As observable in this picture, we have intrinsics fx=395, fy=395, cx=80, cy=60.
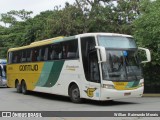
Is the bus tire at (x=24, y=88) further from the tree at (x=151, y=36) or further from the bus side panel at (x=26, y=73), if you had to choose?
Result: the tree at (x=151, y=36)

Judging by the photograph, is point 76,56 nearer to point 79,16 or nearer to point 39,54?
point 39,54

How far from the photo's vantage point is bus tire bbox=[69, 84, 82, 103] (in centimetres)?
1936

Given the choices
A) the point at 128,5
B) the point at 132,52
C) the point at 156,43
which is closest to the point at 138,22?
the point at 156,43

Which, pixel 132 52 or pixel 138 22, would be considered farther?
pixel 138 22

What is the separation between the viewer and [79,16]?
3288 centimetres

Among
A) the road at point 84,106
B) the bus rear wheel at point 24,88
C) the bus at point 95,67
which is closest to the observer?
the road at point 84,106

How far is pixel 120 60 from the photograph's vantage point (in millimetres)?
18156

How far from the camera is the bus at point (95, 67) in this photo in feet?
58.1

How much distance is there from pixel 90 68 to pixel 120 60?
56.6 inches

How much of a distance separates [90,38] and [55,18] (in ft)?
50.4

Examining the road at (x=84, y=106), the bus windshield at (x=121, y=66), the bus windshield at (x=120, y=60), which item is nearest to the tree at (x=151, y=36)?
the road at (x=84, y=106)

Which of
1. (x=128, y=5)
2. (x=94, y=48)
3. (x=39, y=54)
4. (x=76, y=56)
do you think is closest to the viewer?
(x=94, y=48)

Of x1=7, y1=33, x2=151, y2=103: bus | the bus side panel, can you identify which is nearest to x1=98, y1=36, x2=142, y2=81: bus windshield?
x1=7, y1=33, x2=151, y2=103: bus

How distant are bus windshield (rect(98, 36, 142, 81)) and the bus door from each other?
0.45 metres
